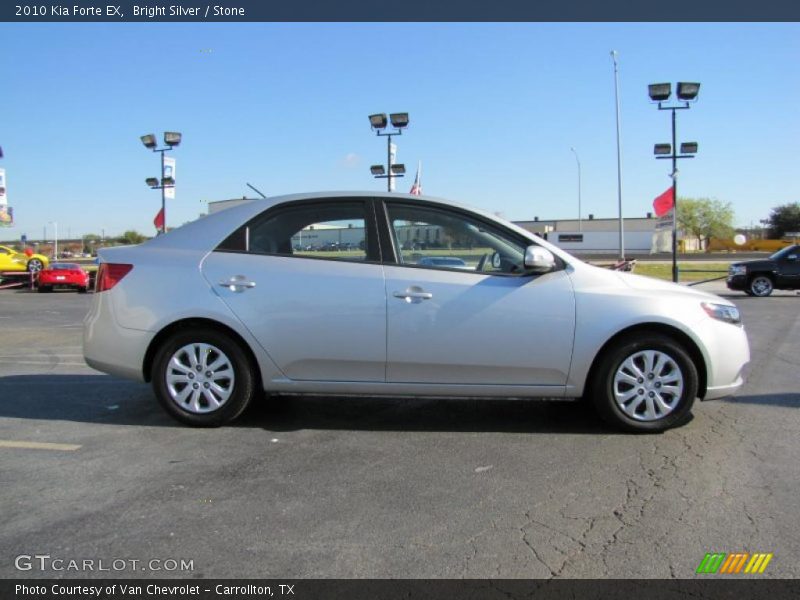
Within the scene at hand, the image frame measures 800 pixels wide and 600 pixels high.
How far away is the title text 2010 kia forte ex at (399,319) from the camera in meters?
4.54

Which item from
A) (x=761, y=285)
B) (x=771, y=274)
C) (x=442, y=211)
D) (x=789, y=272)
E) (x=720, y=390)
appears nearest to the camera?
(x=720, y=390)

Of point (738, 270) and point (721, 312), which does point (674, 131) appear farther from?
point (721, 312)

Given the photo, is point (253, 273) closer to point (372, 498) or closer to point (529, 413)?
point (372, 498)

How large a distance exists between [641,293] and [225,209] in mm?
3234

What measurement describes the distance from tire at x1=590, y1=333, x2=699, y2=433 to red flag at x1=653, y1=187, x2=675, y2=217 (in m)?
17.8

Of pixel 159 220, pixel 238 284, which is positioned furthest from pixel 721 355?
pixel 159 220

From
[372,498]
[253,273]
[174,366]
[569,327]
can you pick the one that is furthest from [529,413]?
[174,366]

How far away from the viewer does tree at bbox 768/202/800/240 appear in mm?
87125

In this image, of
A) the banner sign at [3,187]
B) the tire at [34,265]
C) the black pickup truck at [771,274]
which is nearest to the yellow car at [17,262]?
the tire at [34,265]

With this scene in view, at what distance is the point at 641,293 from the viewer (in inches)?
181

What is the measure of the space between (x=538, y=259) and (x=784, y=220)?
3943 inches

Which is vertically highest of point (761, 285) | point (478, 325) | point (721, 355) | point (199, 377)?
point (761, 285)

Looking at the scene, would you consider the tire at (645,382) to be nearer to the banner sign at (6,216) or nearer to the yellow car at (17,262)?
the yellow car at (17,262)

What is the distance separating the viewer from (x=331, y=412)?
5.32 m
